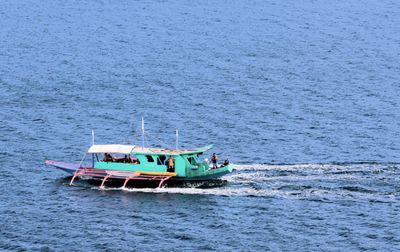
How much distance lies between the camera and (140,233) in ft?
449

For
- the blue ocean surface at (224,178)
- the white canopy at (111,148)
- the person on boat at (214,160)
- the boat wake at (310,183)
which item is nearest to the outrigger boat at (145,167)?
the white canopy at (111,148)

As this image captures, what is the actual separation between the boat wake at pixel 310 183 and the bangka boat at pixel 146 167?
1766 mm

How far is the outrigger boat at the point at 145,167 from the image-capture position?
15450 centimetres

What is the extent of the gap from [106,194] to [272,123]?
40639mm

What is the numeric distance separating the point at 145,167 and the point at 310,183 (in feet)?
78.8

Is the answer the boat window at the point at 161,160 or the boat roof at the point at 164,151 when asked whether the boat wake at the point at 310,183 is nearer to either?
the boat window at the point at 161,160

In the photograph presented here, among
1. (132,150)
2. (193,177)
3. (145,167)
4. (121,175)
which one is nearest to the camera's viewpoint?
(193,177)

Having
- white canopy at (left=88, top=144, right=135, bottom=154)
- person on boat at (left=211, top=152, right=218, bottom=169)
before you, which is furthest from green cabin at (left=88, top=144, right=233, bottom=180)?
person on boat at (left=211, top=152, right=218, bottom=169)

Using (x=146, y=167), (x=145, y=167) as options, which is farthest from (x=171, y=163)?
(x=145, y=167)

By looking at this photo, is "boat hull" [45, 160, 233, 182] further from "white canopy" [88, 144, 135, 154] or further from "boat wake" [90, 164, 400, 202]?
"white canopy" [88, 144, 135, 154]

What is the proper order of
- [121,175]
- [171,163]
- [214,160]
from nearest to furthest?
[171,163] < [121,175] < [214,160]

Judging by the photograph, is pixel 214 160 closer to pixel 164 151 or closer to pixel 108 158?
pixel 164 151

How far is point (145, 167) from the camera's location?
157 meters

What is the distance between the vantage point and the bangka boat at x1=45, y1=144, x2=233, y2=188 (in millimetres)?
154500
